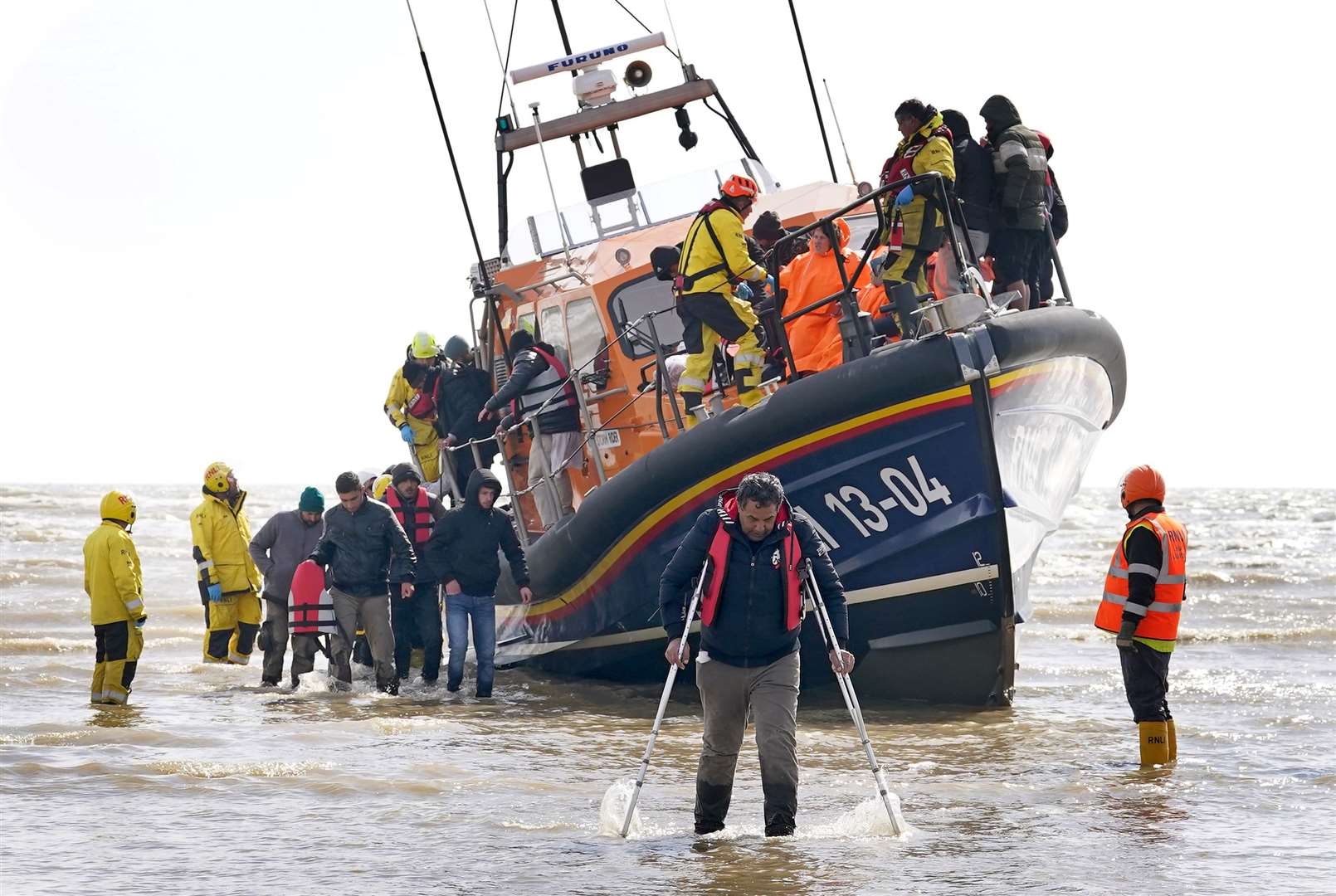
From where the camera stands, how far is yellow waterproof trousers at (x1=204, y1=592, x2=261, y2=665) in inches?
433

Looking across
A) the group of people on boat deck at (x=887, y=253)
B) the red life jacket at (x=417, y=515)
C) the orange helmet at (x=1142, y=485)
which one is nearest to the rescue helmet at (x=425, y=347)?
the red life jacket at (x=417, y=515)

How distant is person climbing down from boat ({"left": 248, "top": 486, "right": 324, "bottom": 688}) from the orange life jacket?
5.57 m

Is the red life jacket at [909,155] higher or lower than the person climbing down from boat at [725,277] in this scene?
higher

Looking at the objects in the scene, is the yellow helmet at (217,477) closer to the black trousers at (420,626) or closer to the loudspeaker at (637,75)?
the black trousers at (420,626)

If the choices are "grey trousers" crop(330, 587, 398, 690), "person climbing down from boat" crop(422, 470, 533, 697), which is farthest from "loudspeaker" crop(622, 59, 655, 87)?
"grey trousers" crop(330, 587, 398, 690)

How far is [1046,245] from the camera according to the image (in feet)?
29.6

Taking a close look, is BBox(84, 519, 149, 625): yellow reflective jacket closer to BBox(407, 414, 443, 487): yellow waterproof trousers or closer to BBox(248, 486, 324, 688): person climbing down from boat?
BBox(248, 486, 324, 688): person climbing down from boat

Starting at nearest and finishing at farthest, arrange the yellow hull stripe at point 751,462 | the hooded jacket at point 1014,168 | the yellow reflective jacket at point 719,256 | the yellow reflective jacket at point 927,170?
the yellow hull stripe at point 751,462 → the yellow reflective jacket at point 927,170 → the yellow reflective jacket at point 719,256 → the hooded jacket at point 1014,168

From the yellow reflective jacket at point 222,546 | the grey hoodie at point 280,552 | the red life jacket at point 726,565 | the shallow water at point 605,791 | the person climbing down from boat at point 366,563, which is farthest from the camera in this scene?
the yellow reflective jacket at point 222,546

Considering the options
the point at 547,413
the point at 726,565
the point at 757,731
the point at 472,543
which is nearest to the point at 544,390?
the point at 547,413

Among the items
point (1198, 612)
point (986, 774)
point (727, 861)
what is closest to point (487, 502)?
point (986, 774)

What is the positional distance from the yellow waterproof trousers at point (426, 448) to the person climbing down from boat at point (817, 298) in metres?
4.25

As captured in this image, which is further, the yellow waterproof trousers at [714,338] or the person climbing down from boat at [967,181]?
the person climbing down from boat at [967,181]

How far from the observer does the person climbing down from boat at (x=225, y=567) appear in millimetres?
10734
